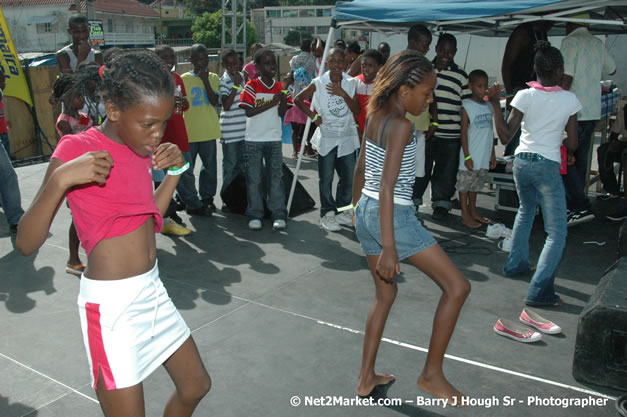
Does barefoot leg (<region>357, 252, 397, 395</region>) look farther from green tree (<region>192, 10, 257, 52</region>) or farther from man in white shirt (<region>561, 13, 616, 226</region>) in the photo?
green tree (<region>192, 10, 257, 52</region>)

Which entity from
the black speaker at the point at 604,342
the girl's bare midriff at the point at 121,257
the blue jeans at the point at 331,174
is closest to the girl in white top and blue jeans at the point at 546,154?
the blue jeans at the point at 331,174

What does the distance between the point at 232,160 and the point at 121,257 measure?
5093mm

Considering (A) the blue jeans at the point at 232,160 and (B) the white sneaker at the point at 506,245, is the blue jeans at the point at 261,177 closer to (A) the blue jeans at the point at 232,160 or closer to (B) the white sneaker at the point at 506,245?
(A) the blue jeans at the point at 232,160

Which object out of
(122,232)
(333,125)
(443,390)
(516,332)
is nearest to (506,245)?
(516,332)

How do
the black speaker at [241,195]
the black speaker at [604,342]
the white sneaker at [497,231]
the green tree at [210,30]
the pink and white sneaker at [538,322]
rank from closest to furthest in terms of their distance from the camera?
the black speaker at [604,342] < the pink and white sneaker at [538,322] < the white sneaker at [497,231] < the black speaker at [241,195] < the green tree at [210,30]

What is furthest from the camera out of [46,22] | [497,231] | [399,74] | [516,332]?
[46,22]

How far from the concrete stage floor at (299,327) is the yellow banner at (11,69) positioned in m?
5.27

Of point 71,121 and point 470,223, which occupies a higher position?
point 71,121

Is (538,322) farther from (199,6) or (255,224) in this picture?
(199,6)

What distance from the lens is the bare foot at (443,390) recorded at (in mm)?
3352

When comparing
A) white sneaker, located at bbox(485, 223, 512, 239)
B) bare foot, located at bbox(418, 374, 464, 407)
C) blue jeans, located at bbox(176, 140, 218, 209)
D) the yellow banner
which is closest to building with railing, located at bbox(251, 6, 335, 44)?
the yellow banner

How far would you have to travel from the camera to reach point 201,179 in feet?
24.3

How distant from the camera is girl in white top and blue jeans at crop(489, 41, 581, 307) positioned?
4547 mm

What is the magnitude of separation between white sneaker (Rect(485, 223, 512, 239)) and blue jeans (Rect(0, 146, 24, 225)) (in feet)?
16.3
